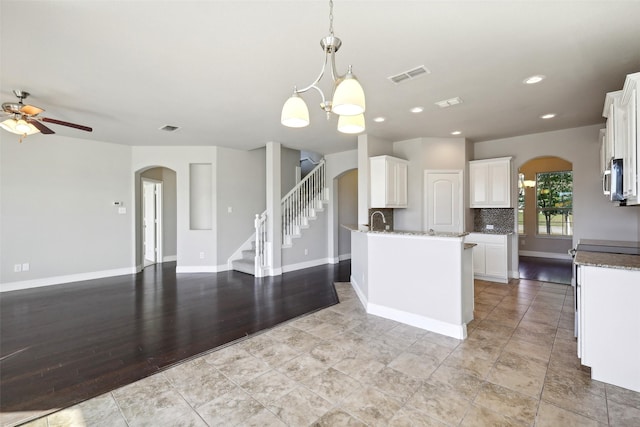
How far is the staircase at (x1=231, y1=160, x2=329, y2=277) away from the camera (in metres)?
6.13

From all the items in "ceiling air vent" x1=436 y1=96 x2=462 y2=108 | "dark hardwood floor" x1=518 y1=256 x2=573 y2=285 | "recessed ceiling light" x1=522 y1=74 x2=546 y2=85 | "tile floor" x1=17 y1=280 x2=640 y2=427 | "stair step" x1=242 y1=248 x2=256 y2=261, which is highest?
"ceiling air vent" x1=436 y1=96 x2=462 y2=108

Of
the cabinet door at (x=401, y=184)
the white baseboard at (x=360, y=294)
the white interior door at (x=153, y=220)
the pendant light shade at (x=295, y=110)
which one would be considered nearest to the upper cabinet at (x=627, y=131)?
the pendant light shade at (x=295, y=110)

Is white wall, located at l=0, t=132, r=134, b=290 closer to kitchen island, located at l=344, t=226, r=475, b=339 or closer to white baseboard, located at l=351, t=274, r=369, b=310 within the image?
white baseboard, located at l=351, t=274, r=369, b=310

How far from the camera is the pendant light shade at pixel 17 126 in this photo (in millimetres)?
3398

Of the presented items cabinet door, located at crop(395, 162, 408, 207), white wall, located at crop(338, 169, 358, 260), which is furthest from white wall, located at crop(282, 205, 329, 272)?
cabinet door, located at crop(395, 162, 408, 207)

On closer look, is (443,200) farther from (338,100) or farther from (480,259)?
(338,100)

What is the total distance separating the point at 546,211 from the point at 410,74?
7.86m

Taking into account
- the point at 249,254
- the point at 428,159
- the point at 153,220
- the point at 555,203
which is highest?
the point at 428,159

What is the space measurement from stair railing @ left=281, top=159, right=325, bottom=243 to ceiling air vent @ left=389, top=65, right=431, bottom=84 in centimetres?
412

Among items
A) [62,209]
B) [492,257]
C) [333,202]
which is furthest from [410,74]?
[62,209]

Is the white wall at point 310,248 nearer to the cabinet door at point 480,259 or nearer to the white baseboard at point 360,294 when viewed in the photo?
the white baseboard at point 360,294

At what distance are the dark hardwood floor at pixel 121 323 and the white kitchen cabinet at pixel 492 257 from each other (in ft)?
8.48

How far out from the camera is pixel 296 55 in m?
2.62

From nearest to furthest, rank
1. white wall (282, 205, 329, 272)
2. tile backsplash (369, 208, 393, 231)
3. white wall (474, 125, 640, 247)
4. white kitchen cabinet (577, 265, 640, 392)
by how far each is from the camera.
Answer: white kitchen cabinet (577, 265, 640, 392) → white wall (474, 125, 640, 247) → tile backsplash (369, 208, 393, 231) → white wall (282, 205, 329, 272)
